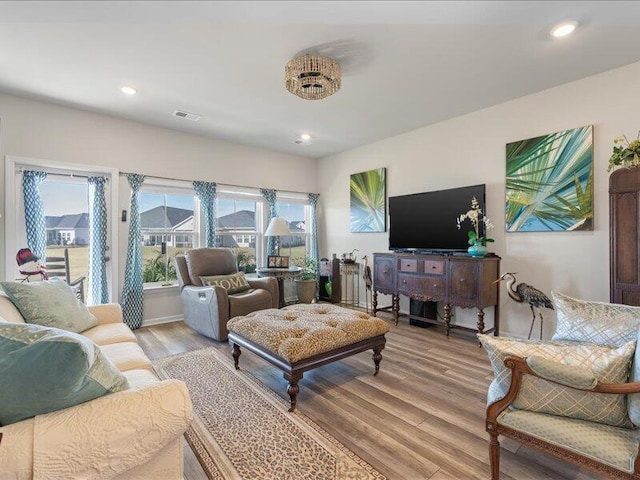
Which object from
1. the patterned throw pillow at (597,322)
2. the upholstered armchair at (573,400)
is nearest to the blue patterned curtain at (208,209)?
the upholstered armchair at (573,400)

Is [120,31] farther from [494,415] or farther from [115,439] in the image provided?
[494,415]

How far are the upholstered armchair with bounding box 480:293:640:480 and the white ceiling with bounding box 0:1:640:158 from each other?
2.12 m

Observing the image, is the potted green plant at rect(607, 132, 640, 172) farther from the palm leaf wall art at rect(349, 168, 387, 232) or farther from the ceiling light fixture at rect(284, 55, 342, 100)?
the palm leaf wall art at rect(349, 168, 387, 232)

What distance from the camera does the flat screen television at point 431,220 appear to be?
3.72 m

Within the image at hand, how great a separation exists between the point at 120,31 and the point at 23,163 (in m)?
2.26

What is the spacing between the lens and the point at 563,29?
7.40ft

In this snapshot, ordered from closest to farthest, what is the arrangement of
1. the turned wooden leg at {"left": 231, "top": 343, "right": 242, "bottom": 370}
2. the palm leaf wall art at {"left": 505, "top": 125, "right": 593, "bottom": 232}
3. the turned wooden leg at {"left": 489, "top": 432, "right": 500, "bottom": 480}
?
the turned wooden leg at {"left": 489, "top": 432, "right": 500, "bottom": 480} → the turned wooden leg at {"left": 231, "top": 343, "right": 242, "bottom": 370} → the palm leaf wall art at {"left": 505, "top": 125, "right": 593, "bottom": 232}

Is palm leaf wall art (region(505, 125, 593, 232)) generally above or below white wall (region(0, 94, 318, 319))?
below

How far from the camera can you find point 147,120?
4.08 metres

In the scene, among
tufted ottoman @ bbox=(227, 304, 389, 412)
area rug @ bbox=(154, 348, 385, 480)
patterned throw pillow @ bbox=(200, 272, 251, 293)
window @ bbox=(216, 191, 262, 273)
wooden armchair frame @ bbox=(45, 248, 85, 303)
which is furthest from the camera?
window @ bbox=(216, 191, 262, 273)

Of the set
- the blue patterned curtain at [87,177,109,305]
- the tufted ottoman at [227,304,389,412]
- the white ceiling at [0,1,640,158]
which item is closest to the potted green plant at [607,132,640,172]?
the white ceiling at [0,1,640,158]

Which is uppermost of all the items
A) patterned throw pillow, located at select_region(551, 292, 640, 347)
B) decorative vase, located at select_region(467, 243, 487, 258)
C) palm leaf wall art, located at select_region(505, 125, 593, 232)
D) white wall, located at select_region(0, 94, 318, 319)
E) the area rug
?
white wall, located at select_region(0, 94, 318, 319)

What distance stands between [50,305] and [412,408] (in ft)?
8.55

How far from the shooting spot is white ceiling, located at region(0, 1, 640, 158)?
81.4 inches
